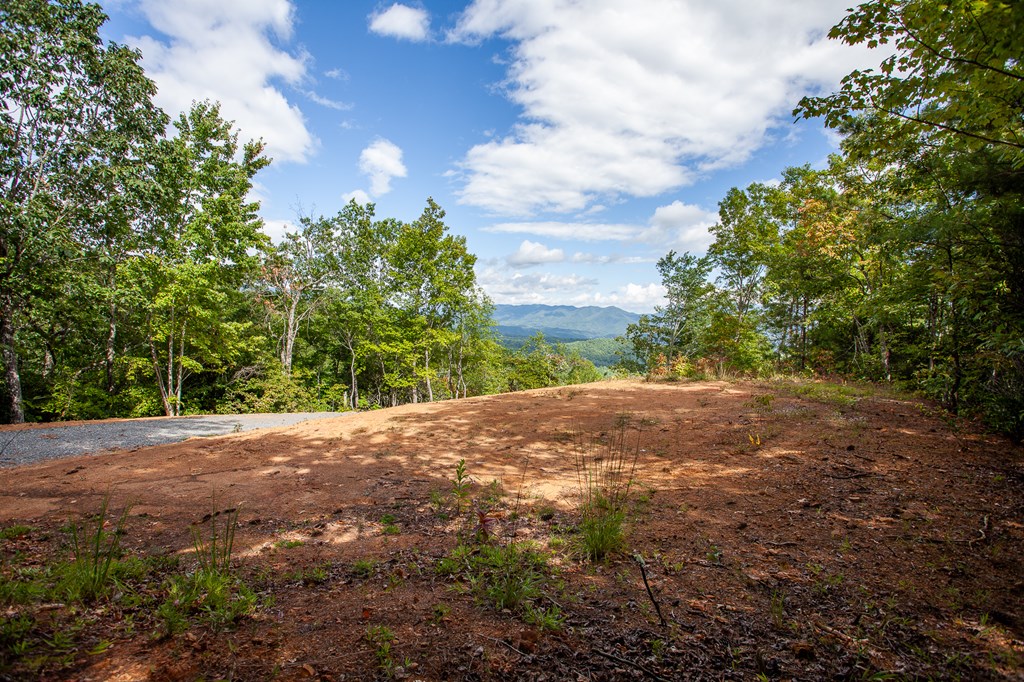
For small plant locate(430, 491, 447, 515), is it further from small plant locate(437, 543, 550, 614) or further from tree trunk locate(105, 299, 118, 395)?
tree trunk locate(105, 299, 118, 395)

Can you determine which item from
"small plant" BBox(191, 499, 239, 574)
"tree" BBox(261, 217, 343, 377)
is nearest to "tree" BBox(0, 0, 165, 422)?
"tree" BBox(261, 217, 343, 377)

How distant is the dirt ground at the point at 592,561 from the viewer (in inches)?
75.0

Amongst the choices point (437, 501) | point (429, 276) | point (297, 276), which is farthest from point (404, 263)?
point (437, 501)

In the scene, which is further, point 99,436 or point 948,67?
point 99,436

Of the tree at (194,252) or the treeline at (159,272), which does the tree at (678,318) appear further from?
the tree at (194,252)

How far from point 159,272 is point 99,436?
8.86 m

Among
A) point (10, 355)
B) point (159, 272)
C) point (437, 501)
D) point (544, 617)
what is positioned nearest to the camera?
point (544, 617)

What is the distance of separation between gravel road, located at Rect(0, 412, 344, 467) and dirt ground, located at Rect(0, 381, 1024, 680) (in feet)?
4.91

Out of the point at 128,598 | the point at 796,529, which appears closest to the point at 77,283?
the point at 128,598

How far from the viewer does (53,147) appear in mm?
12305

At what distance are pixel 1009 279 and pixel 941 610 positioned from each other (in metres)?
4.33

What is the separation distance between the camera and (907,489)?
12.6 feet

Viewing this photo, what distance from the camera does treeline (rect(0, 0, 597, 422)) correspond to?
11.8 meters

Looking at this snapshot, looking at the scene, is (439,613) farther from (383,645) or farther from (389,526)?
(389,526)
